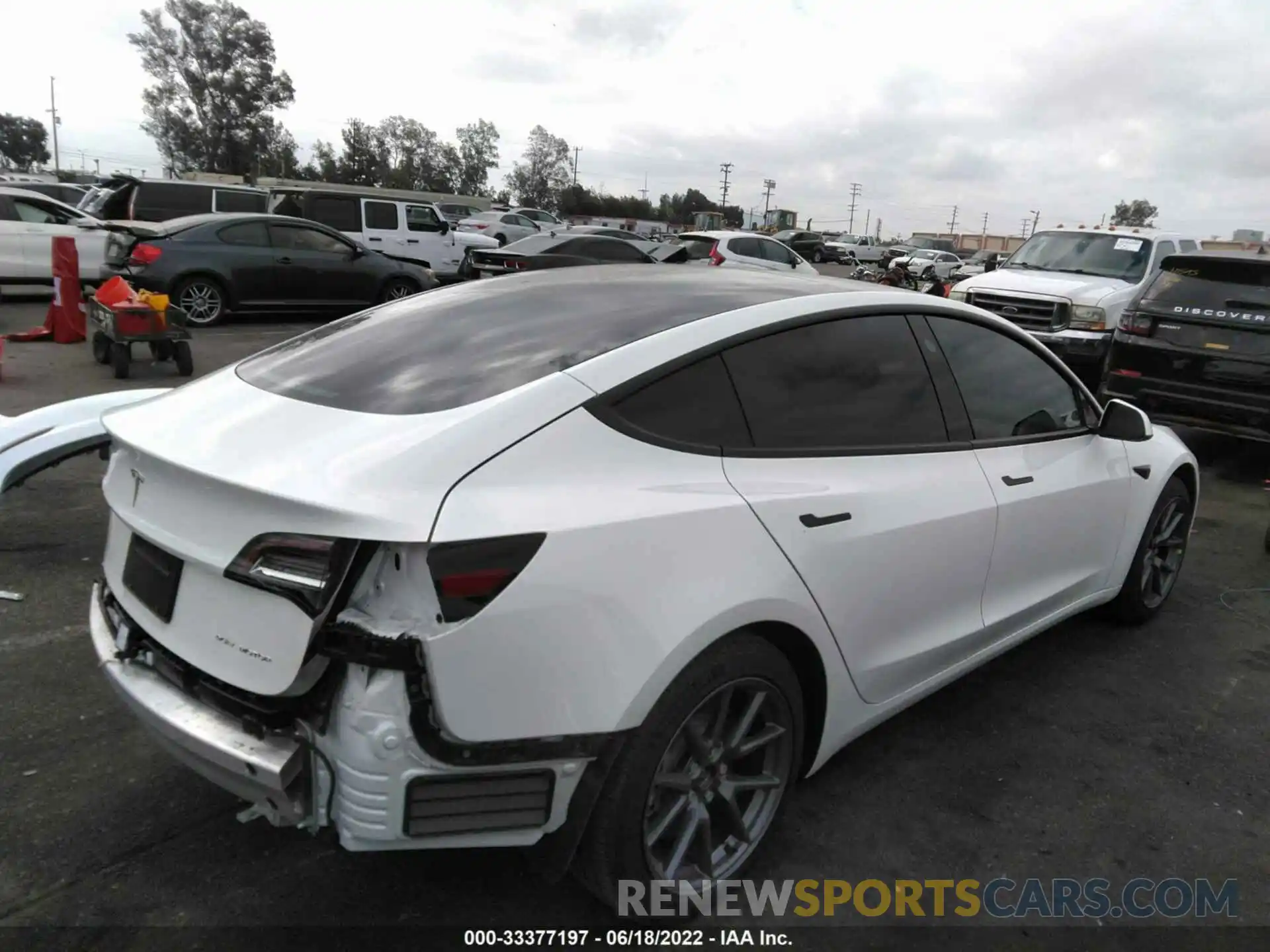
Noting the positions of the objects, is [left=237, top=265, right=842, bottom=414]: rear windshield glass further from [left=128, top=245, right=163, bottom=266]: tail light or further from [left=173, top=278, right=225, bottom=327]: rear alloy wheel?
[left=173, top=278, right=225, bottom=327]: rear alloy wheel

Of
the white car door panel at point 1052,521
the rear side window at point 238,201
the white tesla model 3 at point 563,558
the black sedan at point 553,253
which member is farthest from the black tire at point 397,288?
the white car door panel at point 1052,521

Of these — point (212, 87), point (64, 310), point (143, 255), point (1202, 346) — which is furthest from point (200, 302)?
point (212, 87)

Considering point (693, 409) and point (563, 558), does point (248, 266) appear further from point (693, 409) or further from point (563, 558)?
point (563, 558)

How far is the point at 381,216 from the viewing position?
18.3 metres

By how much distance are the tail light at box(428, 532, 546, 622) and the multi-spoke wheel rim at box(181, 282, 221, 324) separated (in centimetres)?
1252

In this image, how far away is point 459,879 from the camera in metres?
2.57

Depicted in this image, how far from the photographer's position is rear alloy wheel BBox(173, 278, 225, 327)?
1274 cm

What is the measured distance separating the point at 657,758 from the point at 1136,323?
23.6 feet

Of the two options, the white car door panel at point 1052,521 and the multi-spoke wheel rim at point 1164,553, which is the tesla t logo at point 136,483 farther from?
the multi-spoke wheel rim at point 1164,553

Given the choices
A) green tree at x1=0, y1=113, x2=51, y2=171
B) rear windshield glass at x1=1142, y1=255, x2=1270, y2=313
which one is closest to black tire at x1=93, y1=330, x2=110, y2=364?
rear windshield glass at x1=1142, y1=255, x2=1270, y2=313

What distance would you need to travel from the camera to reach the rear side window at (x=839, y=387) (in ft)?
8.52

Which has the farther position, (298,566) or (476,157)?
(476,157)

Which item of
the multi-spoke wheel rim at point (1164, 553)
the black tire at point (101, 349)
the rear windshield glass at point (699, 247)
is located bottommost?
the black tire at point (101, 349)

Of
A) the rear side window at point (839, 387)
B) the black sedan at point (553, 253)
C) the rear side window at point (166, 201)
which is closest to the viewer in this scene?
the rear side window at point (839, 387)
